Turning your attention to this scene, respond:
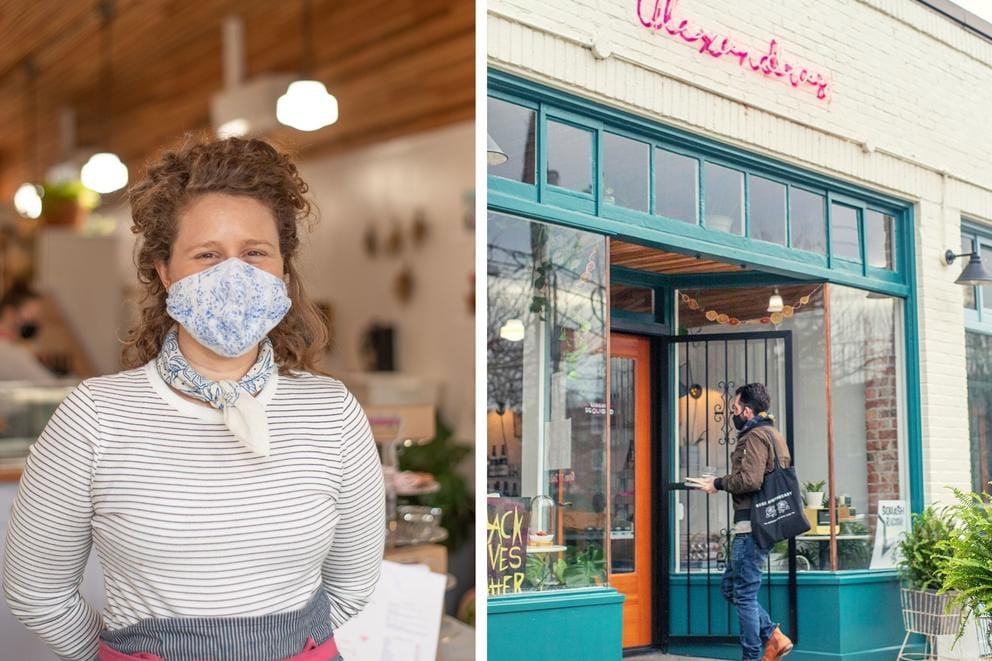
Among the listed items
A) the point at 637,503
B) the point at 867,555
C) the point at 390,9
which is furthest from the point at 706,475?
the point at 390,9

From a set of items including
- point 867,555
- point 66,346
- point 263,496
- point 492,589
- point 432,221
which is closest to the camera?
point 263,496

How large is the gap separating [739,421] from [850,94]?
2.44 feet

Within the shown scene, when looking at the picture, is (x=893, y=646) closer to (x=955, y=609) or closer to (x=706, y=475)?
(x=955, y=609)

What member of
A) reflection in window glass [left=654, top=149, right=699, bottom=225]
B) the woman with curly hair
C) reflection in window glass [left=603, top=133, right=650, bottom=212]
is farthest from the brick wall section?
the woman with curly hair

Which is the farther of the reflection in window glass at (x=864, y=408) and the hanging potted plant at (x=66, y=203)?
the hanging potted plant at (x=66, y=203)

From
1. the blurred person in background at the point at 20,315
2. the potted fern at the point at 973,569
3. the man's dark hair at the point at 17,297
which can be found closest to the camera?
the potted fern at the point at 973,569

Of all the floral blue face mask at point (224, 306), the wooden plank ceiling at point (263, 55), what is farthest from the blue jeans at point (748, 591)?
the wooden plank ceiling at point (263, 55)

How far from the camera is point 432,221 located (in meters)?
8.16

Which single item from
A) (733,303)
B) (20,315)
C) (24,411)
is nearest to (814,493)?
(733,303)

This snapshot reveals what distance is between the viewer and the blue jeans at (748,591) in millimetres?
2021

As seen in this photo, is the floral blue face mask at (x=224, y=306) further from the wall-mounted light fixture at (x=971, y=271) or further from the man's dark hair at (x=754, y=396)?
the wall-mounted light fixture at (x=971, y=271)

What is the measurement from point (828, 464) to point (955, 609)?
42 centimetres

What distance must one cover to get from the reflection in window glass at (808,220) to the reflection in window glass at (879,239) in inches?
4.2

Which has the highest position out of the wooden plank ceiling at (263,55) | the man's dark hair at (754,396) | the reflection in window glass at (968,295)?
the wooden plank ceiling at (263,55)
